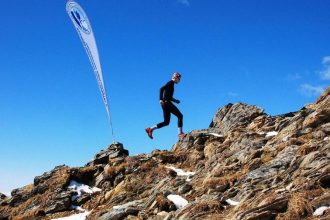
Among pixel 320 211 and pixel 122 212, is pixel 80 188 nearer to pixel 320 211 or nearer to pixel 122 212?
pixel 122 212

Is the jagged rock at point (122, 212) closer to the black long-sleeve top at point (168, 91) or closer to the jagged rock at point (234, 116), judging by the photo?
the black long-sleeve top at point (168, 91)

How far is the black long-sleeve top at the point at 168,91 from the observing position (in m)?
18.9

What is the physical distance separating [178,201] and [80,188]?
10.7 meters

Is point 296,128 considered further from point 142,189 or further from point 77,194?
point 77,194

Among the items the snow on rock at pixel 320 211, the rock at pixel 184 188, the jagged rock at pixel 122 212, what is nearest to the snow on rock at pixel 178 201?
the rock at pixel 184 188

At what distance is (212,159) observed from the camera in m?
24.5

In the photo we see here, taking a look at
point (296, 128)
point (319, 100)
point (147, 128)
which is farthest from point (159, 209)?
point (319, 100)

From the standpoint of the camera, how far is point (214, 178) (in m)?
20.0

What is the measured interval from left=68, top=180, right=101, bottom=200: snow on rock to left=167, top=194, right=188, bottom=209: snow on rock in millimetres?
8924

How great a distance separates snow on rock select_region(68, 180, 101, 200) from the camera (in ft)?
88.0

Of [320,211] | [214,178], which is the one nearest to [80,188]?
[214,178]

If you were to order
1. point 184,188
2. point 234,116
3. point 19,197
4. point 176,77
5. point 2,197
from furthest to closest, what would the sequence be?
point 234,116 < point 2,197 < point 19,197 < point 184,188 < point 176,77

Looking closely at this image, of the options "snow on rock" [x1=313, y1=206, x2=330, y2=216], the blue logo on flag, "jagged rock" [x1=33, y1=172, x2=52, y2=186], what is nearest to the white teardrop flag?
the blue logo on flag

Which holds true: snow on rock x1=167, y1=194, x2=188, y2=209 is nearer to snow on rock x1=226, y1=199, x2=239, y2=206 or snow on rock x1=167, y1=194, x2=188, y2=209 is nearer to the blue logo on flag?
snow on rock x1=226, y1=199, x2=239, y2=206
